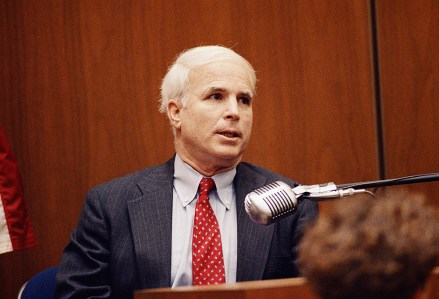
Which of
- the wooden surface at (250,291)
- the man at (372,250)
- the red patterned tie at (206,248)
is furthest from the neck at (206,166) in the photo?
the man at (372,250)

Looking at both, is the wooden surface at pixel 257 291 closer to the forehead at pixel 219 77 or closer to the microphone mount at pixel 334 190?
the microphone mount at pixel 334 190

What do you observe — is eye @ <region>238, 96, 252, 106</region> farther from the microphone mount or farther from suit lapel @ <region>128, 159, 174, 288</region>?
the microphone mount

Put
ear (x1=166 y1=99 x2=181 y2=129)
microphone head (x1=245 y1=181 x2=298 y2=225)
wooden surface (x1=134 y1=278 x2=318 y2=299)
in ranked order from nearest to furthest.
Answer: wooden surface (x1=134 y1=278 x2=318 y2=299)
microphone head (x1=245 y1=181 x2=298 y2=225)
ear (x1=166 y1=99 x2=181 y2=129)

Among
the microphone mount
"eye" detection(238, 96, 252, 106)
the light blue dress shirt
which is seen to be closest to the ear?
the light blue dress shirt

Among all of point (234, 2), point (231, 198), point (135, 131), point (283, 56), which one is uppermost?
point (234, 2)

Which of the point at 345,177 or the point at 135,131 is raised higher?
the point at 135,131

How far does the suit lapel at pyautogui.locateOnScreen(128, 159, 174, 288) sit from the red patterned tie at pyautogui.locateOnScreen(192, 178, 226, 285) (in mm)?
81

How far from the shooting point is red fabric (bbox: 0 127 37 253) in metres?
2.41

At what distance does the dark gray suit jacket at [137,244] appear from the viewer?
194 cm

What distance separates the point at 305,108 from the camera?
292 cm

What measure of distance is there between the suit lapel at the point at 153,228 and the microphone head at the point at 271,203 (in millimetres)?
710

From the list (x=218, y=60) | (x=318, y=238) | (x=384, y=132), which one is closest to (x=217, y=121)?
(x=218, y=60)

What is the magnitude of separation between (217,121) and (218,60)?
21 cm

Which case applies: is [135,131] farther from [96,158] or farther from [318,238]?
[318,238]
